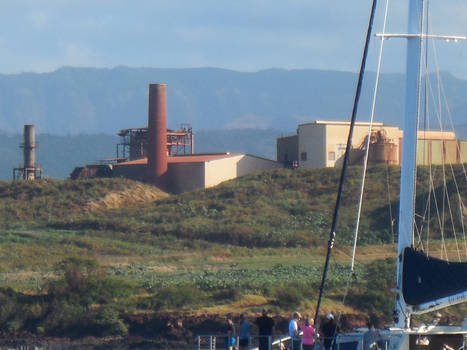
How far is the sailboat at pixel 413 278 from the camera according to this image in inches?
753

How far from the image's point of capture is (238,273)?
47812 millimetres

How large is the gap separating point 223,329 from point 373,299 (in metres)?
5.77

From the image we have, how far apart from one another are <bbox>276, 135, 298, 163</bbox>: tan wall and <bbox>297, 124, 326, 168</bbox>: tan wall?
5.72 feet

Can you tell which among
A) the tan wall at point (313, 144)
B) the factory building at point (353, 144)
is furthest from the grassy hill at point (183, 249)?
the tan wall at point (313, 144)

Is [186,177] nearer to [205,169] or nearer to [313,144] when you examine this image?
[205,169]

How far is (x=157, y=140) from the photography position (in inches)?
3194

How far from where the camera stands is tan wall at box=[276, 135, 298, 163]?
8481cm

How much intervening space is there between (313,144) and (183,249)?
23.7 meters

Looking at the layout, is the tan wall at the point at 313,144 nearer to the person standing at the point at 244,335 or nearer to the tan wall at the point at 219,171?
the tan wall at the point at 219,171

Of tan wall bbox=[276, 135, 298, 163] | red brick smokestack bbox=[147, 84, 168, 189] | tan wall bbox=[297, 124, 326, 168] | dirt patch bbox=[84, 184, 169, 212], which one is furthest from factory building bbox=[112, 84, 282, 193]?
tan wall bbox=[297, 124, 326, 168]

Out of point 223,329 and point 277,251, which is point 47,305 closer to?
point 223,329

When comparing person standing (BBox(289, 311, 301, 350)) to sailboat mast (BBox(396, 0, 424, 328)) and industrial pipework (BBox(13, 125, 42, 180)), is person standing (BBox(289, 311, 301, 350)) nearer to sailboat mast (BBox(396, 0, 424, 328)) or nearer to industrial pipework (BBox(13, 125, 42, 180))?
sailboat mast (BBox(396, 0, 424, 328))

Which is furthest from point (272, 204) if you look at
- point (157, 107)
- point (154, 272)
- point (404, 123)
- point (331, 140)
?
point (404, 123)

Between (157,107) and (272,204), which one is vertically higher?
(157,107)
